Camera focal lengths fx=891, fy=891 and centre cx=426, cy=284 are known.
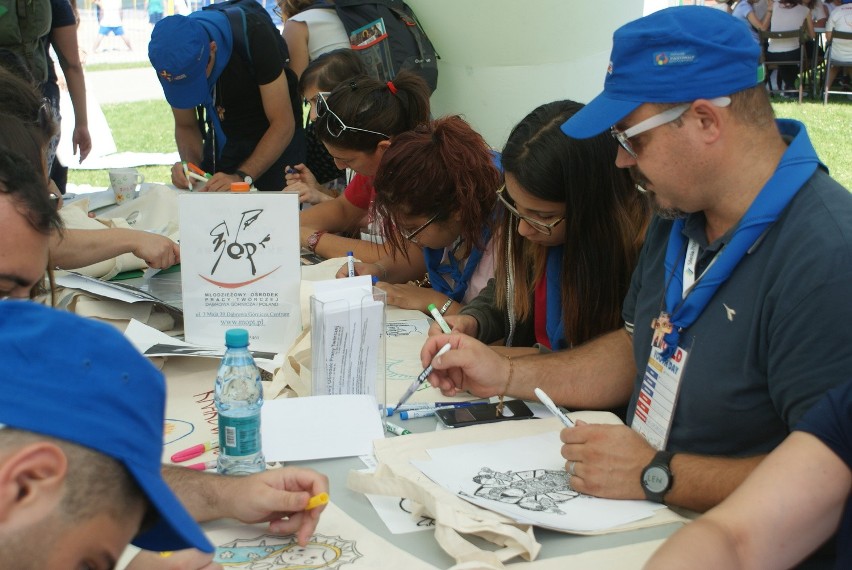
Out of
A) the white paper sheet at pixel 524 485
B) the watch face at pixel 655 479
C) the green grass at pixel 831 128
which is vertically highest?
the watch face at pixel 655 479

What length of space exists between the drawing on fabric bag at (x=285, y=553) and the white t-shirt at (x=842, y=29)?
10560 mm

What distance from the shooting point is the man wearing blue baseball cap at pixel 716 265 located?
136 centimetres

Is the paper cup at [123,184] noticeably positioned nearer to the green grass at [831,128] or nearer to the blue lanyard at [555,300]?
the blue lanyard at [555,300]

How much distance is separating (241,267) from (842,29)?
397 inches

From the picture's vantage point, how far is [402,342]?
2238 mm

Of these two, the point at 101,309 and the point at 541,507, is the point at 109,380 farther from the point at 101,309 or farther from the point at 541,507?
the point at 101,309

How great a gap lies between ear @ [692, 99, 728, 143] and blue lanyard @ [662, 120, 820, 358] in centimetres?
12

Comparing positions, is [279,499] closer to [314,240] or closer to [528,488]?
[528,488]

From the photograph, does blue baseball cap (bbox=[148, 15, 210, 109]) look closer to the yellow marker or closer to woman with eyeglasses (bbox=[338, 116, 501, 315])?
woman with eyeglasses (bbox=[338, 116, 501, 315])

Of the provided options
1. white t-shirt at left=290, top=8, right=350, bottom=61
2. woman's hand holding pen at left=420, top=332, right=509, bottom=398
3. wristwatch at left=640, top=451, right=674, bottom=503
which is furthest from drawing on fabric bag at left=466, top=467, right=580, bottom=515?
white t-shirt at left=290, top=8, right=350, bottom=61

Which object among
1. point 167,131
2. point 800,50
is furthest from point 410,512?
point 800,50

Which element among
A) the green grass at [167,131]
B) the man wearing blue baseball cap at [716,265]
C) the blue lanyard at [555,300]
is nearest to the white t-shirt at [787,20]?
the green grass at [167,131]

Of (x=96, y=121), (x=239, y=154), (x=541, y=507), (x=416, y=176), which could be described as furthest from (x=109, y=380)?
(x=96, y=121)

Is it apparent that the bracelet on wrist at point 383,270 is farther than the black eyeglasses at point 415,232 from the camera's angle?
Yes
